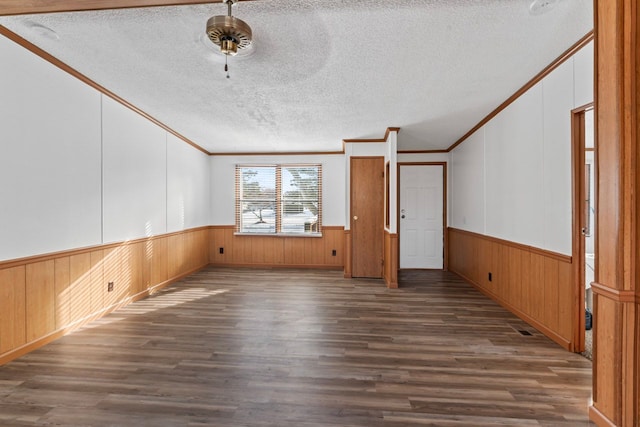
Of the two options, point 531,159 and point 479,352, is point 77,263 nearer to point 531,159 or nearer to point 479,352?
point 479,352

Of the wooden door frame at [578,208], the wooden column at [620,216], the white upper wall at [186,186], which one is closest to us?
the wooden column at [620,216]

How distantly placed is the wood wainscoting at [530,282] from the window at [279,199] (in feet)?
10.2

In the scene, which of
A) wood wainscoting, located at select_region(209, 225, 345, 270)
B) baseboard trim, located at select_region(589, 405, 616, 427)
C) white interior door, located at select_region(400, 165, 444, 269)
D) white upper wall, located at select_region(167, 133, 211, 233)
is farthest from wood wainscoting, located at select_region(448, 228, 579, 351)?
white upper wall, located at select_region(167, 133, 211, 233)

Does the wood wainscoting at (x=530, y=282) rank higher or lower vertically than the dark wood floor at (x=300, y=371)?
higher

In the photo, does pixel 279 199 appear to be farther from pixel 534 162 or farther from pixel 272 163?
pixel 534 162

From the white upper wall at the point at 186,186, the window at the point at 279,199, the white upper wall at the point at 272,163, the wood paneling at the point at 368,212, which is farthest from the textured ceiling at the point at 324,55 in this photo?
the window at the point at 279,199

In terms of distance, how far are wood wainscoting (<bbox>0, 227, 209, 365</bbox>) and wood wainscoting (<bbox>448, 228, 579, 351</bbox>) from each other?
4675 mm

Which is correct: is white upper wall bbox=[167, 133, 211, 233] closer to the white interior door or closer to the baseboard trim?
the white interior door

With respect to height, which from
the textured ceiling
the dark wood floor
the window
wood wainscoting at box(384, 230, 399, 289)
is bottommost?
the dark wood floor

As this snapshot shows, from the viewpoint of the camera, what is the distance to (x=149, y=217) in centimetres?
443

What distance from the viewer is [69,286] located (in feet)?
10.0

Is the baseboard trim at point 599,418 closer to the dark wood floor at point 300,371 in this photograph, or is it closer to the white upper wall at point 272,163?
the dark wood floor at point 300,371

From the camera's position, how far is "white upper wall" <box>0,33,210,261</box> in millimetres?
2486

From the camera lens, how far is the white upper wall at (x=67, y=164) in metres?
2.49
